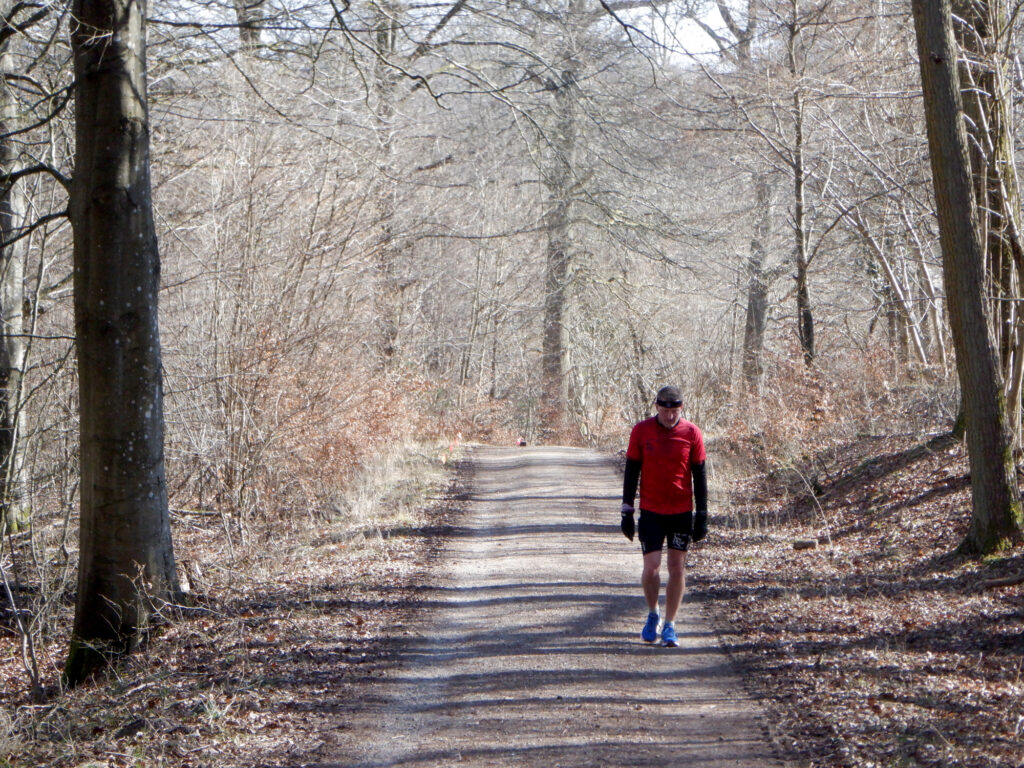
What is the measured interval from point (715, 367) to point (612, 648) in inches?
811

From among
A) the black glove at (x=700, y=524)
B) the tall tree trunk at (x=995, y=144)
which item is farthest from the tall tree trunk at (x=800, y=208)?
the black glove at (x=700, y=524)

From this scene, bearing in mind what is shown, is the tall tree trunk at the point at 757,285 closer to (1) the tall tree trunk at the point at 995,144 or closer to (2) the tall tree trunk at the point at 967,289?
(1) the tall tree trunk at the point at 995,144

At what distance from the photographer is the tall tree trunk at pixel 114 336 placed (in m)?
7.25

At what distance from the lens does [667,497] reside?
23.2 feet

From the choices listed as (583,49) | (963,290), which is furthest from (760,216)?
(963,290)

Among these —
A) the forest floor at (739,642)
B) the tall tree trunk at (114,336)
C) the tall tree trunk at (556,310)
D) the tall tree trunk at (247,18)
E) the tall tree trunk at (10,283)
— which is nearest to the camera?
the forest floor at (739,642)

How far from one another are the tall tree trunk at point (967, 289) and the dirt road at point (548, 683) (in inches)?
117

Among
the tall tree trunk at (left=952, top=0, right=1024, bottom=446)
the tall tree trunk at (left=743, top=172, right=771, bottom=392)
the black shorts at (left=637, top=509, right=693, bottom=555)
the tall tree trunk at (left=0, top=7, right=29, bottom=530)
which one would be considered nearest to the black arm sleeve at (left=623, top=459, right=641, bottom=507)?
the black shorts at (left=637, top=509, right=693, bottom=555)

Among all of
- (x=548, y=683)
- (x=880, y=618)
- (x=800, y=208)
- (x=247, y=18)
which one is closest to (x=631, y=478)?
(x=548, y=683)

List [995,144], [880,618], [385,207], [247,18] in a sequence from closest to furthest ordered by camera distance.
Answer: [880,618] → [995,144] → [247,18] → [385,207]

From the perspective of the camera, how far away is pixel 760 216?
23.5 metres

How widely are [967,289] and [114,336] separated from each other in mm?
7199

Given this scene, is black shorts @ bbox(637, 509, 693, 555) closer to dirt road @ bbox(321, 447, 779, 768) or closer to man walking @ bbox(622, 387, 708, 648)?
man walking @ bbox(622, 387, 708, 648)

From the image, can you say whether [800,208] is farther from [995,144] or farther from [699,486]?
[699,486]
